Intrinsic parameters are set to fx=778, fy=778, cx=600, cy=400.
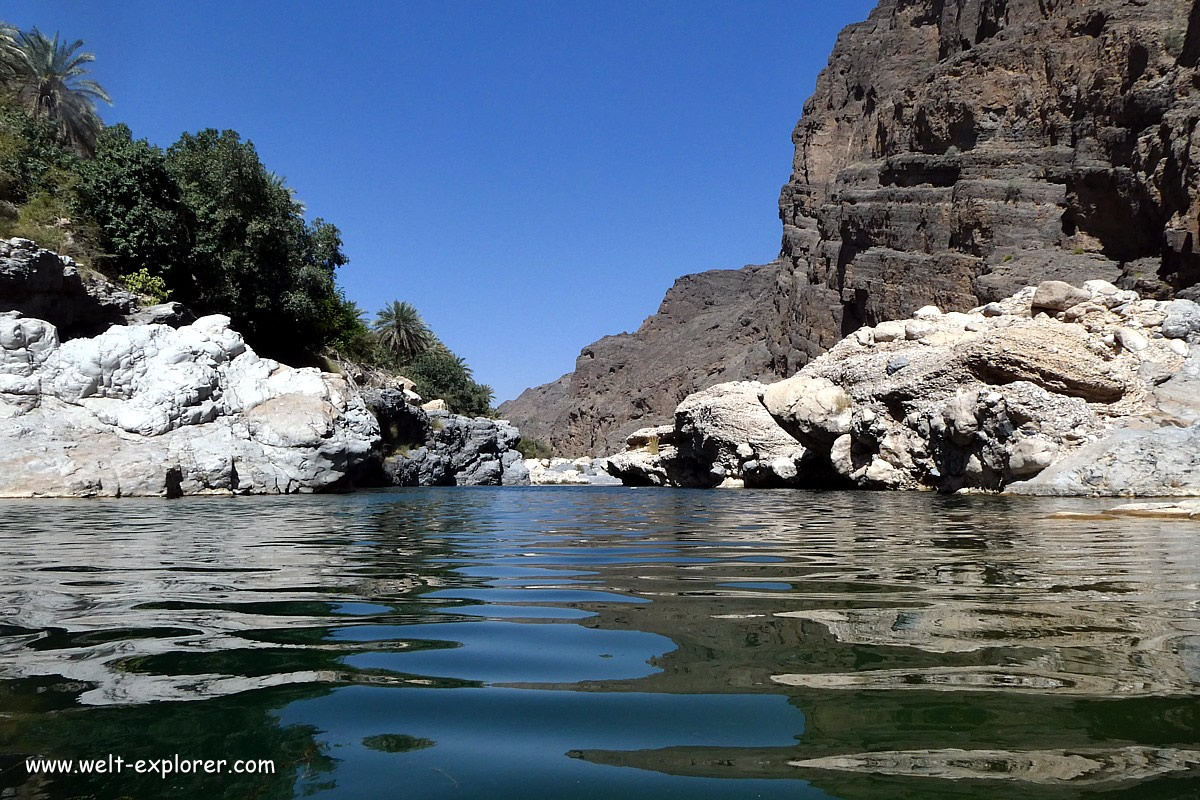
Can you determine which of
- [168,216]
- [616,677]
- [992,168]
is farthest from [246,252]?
[992,168]

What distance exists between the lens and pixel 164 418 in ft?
55.9

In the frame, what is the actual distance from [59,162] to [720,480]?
24.5m

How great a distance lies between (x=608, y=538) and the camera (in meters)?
7.37

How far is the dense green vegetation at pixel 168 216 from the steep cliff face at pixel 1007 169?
35.5m

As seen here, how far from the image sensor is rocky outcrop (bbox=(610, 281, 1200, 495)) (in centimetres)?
1486

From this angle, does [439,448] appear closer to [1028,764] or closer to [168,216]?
[168,216]

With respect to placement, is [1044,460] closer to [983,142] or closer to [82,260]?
[82,260]

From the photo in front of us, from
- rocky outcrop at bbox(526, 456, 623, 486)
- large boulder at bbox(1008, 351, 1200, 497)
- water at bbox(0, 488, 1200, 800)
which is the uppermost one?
large boulder at bbox(1008, 351, 1200, 497)

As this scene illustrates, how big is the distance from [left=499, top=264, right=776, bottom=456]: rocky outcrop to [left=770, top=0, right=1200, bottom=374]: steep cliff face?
44.0 ft

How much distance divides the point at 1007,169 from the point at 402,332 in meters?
40.2

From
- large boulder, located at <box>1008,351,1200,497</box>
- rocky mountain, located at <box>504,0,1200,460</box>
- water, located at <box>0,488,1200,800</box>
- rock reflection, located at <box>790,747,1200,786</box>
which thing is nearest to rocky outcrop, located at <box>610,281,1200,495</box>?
large boulder, located at <box>1008,351,1200,497</box>

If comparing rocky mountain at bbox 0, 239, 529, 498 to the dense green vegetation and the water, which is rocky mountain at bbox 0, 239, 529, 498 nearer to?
the dense green vegetation

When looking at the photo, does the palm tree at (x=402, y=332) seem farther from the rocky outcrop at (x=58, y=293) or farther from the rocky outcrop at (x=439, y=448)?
the rocky outcrop at (x=58, y=293)

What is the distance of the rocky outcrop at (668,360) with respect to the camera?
7800 cm
